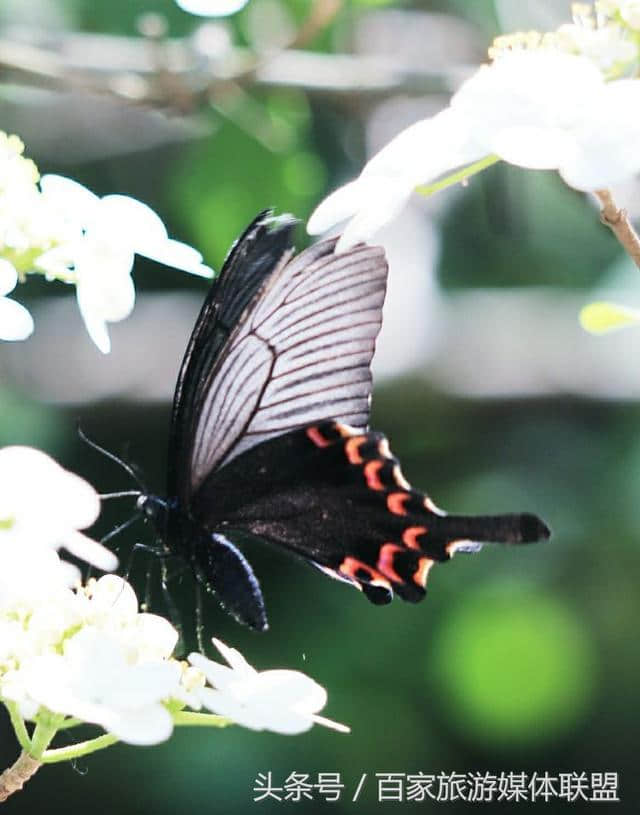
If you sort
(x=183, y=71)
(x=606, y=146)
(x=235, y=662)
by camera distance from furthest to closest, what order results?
1. (x=183, y=71)
2. (x=235, y=662)
3. (x=606, y=146)

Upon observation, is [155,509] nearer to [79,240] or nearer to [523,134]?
[79,240]

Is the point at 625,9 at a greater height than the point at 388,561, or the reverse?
the point at 625,9

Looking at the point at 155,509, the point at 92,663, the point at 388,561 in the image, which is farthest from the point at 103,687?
the point at 155,509

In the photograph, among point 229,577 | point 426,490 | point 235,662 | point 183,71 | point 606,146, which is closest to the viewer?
point 606,146

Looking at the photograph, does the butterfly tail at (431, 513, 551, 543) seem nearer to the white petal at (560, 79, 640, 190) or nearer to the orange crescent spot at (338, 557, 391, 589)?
the orange crescent spot at (338, 557, 391, 589)

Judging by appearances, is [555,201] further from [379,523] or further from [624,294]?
[379,523]

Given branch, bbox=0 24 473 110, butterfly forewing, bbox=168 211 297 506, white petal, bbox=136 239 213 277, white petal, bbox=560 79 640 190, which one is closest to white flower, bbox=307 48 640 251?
white petal, bbox=560 79 640 190
